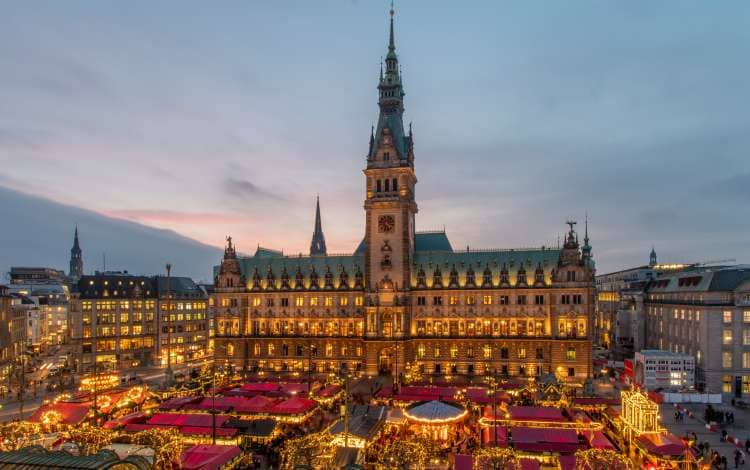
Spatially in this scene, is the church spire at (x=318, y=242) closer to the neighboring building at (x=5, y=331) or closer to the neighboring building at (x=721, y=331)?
the neighboring building at (x=5, y=331)

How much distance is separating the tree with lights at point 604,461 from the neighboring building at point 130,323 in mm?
95838

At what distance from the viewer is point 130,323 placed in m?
125

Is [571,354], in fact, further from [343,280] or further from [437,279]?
[343,280]

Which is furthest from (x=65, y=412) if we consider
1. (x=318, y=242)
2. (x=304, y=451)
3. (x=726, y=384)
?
(x=318, y=242)

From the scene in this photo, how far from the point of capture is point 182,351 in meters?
133

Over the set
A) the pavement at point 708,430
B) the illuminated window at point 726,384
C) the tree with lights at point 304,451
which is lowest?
the pavement at point 708,430

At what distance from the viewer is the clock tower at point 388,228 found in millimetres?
102062

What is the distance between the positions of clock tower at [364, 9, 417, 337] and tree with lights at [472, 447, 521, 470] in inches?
2416

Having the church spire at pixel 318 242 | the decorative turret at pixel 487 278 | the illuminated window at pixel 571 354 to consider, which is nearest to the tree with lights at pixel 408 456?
the illuminated window at pixel 571 354

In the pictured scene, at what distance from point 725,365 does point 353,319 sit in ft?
211

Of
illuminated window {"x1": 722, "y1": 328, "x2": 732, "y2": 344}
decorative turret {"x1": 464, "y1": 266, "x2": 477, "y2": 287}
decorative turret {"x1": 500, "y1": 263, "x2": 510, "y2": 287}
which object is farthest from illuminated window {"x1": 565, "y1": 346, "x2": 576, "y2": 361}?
illuminated window {"x1": 722, "y1": 328, "x2": 732, "y2": 344}

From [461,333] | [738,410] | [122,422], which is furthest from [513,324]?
[122,422]

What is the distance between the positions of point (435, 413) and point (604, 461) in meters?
21.7

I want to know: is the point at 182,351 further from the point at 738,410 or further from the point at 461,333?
the point at 738,410
